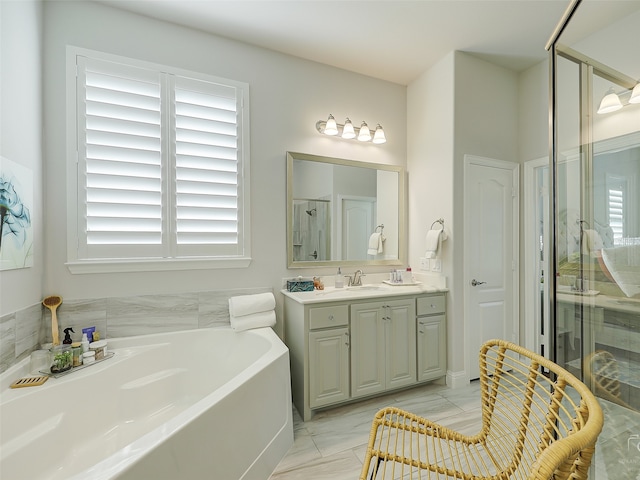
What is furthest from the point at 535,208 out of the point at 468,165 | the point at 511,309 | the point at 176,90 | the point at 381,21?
the point at 176,90

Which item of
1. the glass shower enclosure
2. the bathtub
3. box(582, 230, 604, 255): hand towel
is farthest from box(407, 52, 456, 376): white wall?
the bathtub

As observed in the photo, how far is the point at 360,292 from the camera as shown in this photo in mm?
2430

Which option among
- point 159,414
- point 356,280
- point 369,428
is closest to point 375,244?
point 356,280

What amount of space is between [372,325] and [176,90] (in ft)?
7.73

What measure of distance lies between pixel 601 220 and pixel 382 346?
162cm

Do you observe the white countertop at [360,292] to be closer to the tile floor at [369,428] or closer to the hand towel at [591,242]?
the tile floor at [369,428]

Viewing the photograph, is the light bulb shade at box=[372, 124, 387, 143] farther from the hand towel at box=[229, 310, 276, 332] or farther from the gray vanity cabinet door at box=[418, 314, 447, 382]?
the hand towel at box=[229, 310, 276, 332]

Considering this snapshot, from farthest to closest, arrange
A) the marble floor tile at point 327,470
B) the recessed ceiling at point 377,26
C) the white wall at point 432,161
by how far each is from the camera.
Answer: the white wall at point 432,161, the recessed ceiling at point 377,26, the marble floor tile at point 327,470

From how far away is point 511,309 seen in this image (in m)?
2.85

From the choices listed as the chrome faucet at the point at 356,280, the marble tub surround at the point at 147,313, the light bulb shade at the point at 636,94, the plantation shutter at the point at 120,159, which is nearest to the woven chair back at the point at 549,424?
the light bulb shade at the point at 636,94

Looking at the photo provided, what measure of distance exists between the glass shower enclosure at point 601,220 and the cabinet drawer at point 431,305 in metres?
1.11

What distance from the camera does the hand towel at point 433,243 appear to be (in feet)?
8.49

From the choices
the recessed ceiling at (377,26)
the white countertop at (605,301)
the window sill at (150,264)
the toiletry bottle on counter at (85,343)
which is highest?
the recessed ceiling at (377,26)

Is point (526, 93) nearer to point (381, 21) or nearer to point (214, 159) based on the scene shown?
point (381, 21)
